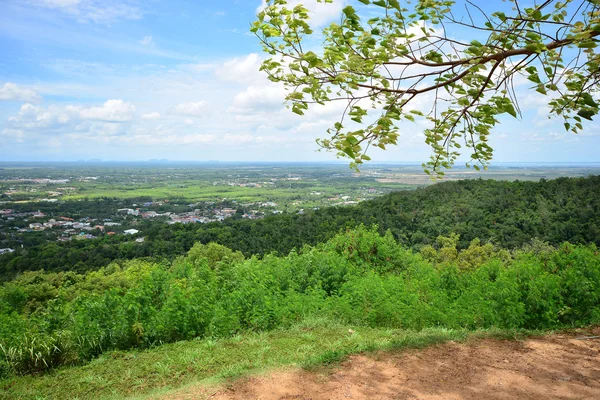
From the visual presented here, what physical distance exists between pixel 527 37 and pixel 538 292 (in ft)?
14.9

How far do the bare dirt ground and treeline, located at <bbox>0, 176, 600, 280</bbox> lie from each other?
86.3 ft

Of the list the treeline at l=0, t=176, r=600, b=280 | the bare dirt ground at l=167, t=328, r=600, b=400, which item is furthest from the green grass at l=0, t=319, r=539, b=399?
the treeline at l=0, t=176, r=600, b=280

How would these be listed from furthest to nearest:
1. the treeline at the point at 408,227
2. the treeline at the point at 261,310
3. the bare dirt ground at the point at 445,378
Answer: the treeline at the point at 408,227, the treeline at the point at 261,310, the bare dirt ground at the point at 445,378

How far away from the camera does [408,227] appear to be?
4338 centimetres

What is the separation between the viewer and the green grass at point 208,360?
3.97 metres

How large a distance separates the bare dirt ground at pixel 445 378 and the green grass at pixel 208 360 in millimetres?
261

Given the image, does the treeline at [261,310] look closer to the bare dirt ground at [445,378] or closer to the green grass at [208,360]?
the green grass at [208,360]

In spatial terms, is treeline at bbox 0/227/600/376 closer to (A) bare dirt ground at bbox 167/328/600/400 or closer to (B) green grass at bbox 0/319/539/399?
(B) green grass at bbox 0/319/539/399

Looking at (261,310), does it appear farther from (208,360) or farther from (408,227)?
(408,227)

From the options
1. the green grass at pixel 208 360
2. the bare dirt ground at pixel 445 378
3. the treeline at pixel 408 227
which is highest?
the bare dirt ground at pixel 445 378

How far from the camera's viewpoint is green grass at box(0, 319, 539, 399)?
13.0 ft

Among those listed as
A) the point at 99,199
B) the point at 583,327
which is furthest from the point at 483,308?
the point at 99,199

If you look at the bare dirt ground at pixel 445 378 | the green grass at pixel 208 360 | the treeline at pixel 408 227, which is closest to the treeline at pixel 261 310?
the green grass at pixel 208 360

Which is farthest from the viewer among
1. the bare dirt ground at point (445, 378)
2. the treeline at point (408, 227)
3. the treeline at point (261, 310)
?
the treeline at point (408, 227)
